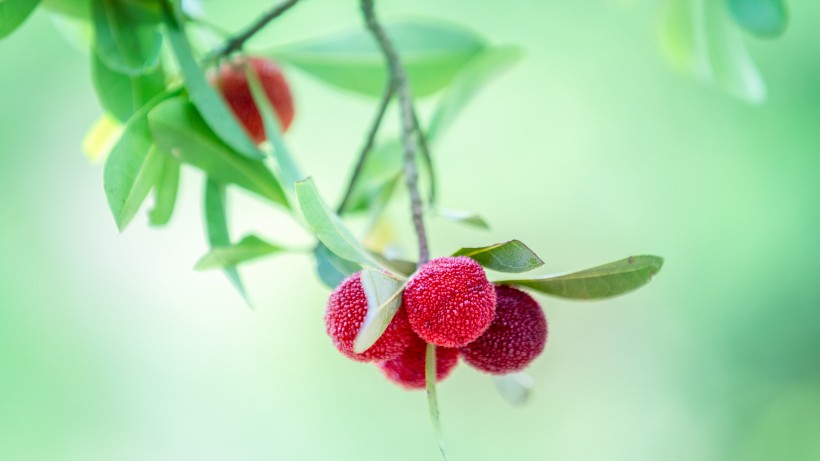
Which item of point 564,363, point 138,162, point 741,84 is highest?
point 741,84

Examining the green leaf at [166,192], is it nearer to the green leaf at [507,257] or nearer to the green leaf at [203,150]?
the green leaf at [203,150]

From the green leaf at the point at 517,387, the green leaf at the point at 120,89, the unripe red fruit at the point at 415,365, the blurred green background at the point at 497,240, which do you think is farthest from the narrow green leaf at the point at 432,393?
the blurred green background at the point at 497,240

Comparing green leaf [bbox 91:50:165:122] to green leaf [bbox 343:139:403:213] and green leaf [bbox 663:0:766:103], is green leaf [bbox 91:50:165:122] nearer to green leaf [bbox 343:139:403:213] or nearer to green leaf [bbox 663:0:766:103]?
green leaf [bbox 343:139:403:213]

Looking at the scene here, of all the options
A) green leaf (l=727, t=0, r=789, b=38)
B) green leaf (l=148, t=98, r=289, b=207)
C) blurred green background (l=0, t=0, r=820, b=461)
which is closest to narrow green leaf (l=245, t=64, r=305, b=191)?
green leaf (l=148, t=98, r=289, b=207)

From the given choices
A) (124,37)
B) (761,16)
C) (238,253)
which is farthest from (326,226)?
(761,16)

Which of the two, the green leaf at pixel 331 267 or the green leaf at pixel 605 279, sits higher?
the green leaf at pixel 331 267

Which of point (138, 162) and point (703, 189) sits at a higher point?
point (703, 189)

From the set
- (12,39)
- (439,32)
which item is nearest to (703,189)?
(439,32)

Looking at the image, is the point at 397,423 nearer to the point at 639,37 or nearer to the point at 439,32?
the point at 639,37
